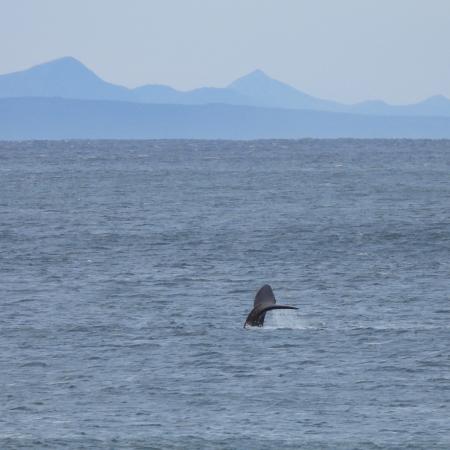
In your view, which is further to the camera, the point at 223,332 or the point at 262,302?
the point at 223,332

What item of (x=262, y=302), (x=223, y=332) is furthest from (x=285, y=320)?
(x=262, y=302)

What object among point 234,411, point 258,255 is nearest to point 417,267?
point 258,255

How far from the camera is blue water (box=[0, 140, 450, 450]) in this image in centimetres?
3916

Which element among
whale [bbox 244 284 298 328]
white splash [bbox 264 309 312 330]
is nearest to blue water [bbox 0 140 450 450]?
white splash [bbox 264 309 312 330]

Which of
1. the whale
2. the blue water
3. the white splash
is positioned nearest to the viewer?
the blue water

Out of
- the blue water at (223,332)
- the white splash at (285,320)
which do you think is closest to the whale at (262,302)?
the blue water at (223,332)

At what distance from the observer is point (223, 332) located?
52781 mm

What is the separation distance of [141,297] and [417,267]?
17.8m

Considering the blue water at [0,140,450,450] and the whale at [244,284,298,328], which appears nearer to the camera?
the blue water at [0,140,450,450]

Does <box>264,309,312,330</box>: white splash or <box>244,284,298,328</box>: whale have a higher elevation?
<box>244,284,298,328</box>: whale

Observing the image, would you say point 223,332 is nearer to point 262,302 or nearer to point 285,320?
point 262,302

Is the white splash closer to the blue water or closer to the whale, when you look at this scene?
the blue water

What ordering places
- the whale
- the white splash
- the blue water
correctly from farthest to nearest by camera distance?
the white splash, the whale, the blue water

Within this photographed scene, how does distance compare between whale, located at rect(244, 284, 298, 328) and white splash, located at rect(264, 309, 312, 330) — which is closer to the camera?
whale, located at rect(244, 284, 298, 328)
